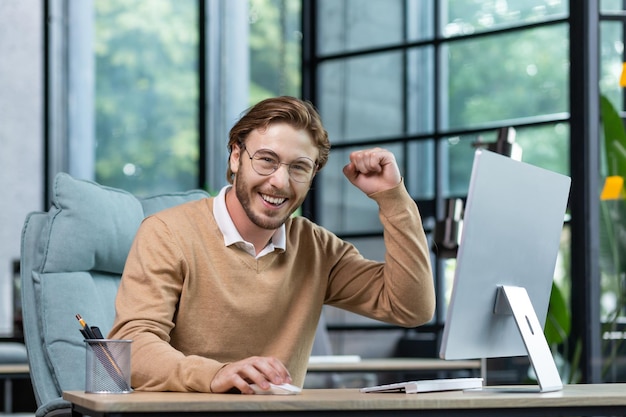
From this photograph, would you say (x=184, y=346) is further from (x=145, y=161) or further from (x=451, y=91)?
(x=145, y=161)

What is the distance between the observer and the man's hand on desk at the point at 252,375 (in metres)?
1.46

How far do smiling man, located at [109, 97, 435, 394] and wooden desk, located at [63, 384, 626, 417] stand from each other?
12.6 inches

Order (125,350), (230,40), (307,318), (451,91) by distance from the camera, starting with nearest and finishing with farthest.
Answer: (125,350) < (307,318) < (451,91) < (230,40)

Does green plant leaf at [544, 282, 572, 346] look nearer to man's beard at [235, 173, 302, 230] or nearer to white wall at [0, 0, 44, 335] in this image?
man's beard at [235, 173, 302, 230]

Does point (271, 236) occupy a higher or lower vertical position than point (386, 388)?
higher

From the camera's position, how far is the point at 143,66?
6609 millimetres

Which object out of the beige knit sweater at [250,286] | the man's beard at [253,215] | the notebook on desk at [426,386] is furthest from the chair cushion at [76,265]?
the notebook on desk at [426,386]

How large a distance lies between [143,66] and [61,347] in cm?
466

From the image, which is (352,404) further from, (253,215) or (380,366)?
(380,366)

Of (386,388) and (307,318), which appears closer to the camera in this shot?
(386,388)

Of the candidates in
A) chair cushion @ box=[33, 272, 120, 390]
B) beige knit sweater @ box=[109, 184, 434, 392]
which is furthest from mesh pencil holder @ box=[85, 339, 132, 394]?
chair cushion @ box=[33, 272, 120, 390]

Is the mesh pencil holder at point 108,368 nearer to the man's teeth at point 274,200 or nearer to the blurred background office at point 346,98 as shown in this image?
the man's teeth at point 274,200

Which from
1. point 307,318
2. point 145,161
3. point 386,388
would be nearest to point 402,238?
point 307,318

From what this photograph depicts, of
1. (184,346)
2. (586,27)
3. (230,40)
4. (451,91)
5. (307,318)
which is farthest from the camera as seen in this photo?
(230,40)
